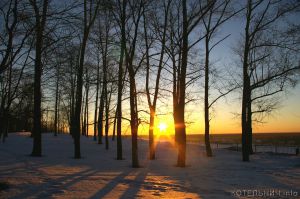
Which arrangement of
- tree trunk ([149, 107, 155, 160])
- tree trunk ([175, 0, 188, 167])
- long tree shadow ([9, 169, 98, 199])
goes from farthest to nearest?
tree trunk ([149, 107, 155, 160]) < tree trunk ([175, 0, 188, 167]) < long tree shadow ([9, 169, 98, 199])

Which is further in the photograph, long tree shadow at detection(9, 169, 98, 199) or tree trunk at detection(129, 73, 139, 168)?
tree trunk at detection(129, 73, 139, 168)

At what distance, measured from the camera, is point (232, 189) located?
1138cm

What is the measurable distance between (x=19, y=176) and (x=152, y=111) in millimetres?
13383

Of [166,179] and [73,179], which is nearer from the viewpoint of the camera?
[73,179]

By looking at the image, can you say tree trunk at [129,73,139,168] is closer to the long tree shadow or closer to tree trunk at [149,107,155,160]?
the long tree shadow

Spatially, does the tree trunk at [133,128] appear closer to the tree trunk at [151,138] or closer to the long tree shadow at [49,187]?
the long tree shadow at [49,187]

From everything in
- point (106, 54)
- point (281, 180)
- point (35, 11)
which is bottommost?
point (281, 180)

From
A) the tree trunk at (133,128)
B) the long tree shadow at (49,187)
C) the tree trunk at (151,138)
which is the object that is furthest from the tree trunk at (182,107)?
the long tree shadow at (49,187)

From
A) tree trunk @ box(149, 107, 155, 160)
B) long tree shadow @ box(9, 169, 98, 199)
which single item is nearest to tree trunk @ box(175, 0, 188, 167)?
tree trunk @ box(149, 107, 155, 160)

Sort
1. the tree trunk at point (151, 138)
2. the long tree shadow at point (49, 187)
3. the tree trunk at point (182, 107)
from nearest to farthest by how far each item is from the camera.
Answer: the long tree shadow at point (49, 187) → the tree trunk at point (182, 107) → the tree trunk at point (151, 138)

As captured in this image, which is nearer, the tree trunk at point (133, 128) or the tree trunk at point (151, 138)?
the tree trunk at point (133, 128)

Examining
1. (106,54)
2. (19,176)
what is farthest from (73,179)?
(106,54)

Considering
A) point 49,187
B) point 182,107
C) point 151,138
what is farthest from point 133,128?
point 49,187

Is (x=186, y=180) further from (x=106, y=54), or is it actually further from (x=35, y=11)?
(x=106, y=54)
